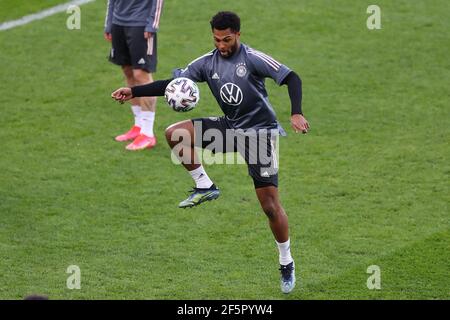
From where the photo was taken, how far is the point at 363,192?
12195 millimetres

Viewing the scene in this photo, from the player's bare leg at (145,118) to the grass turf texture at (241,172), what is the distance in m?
0.15

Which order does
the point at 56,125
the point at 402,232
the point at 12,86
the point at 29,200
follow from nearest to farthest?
the point at 402,232 → the point at 29,200 → the point at 56,125 → the point at 12,86

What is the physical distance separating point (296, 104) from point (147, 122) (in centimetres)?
452

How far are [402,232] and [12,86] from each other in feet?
22.0

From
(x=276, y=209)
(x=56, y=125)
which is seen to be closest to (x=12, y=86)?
(x=56, y=125)

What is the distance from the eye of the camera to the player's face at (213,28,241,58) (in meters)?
9.35

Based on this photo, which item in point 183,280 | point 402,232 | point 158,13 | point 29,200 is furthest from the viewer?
point 158,13

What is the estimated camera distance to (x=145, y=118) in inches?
527

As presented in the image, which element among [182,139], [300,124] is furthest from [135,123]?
[300,124]

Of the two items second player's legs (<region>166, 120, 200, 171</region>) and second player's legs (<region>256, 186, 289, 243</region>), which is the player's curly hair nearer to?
second player's legs (<region>166, 120, 200, 171</region>)

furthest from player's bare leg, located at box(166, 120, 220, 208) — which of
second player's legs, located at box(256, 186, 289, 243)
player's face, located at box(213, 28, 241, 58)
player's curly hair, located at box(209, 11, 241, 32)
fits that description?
player's curly hair, located at box(209, 11, 241, 32)
